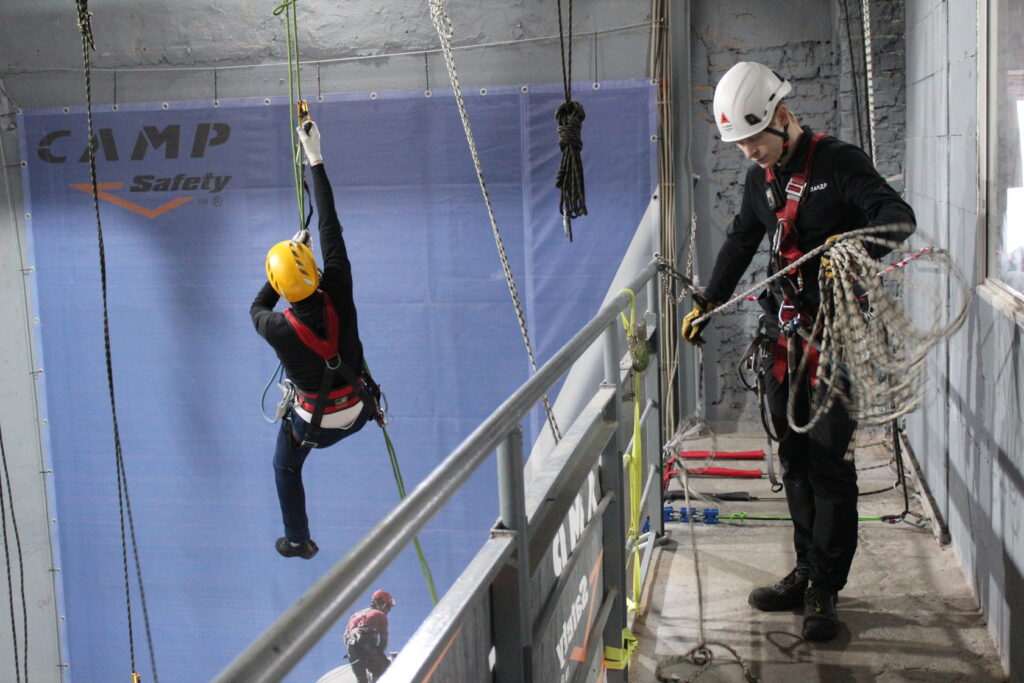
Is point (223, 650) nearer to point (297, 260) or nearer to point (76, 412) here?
point (76, 412)

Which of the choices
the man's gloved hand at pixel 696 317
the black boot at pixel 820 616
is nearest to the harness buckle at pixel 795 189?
the man's gloved hand at pixel 696 317

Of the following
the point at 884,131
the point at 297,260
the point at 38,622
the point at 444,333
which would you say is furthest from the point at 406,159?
the point at 38,622

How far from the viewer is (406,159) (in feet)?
16.0

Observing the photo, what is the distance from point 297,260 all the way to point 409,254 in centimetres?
165

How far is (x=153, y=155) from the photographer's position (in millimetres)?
5141

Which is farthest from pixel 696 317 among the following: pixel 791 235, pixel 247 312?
pixel 247 312

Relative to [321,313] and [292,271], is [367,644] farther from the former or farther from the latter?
[292,271]

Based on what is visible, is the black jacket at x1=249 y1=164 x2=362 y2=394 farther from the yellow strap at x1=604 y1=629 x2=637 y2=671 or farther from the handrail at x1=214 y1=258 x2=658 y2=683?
the handrail at x1=214 y1=258 x2=658 y2=683

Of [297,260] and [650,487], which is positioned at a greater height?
[297,260]

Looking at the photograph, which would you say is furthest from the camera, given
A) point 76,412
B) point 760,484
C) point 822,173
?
point 76,412

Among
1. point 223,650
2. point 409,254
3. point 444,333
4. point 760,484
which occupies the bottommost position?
point 223,650

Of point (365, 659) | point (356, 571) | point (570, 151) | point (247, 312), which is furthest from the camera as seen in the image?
point (247, 312)

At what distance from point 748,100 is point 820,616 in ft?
4.19

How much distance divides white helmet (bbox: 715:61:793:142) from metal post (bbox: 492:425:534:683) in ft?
3.92
